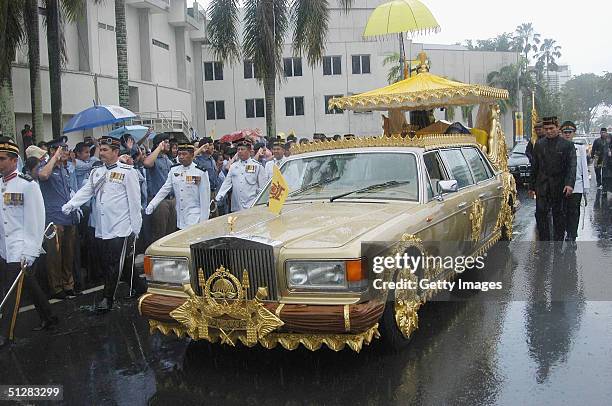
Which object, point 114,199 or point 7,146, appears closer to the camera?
point 7,146

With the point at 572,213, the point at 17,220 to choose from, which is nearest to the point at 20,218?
the point at 17,220

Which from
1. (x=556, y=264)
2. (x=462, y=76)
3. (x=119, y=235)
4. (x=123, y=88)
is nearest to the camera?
(x=119, y=235)

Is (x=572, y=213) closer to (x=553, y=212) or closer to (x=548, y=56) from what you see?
(x=553, y=212)

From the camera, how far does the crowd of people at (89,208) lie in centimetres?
573

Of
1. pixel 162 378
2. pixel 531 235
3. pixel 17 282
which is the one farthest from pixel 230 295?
pixel 531 235

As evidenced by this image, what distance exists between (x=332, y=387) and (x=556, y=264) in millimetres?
4894

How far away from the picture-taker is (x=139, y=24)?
31.1 m

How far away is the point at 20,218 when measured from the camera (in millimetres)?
5781

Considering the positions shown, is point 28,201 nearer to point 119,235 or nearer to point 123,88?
point 119,235

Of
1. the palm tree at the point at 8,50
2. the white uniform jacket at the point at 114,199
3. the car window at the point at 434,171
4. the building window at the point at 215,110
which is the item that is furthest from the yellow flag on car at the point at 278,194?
the building window at the point at 215,110

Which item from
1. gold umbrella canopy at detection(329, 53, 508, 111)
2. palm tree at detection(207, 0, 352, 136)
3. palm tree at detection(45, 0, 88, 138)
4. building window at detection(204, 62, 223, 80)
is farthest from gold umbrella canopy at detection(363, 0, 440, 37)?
building window at detection(204, 62, 223, 80)

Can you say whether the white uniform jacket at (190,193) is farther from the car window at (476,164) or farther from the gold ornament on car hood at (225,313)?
the car window at (476,164)

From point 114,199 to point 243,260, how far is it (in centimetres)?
277

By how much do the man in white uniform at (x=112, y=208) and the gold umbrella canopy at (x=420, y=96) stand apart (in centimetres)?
383
